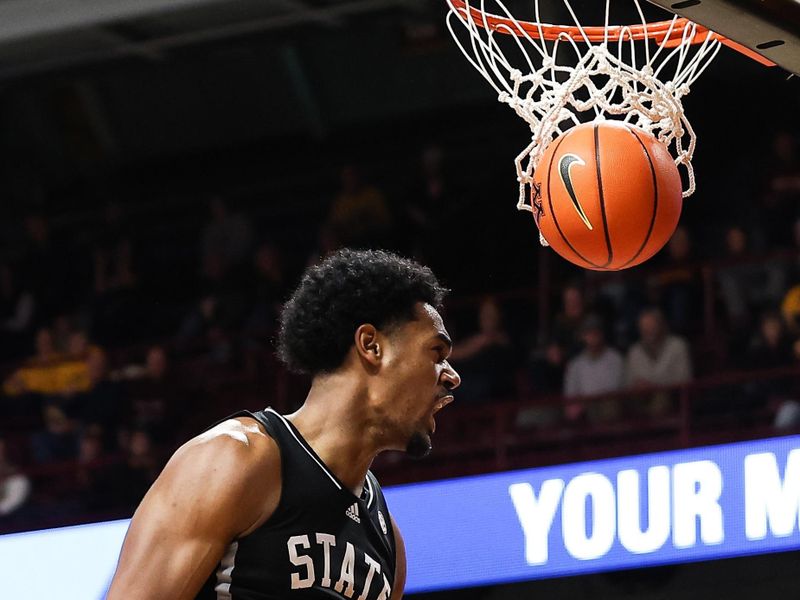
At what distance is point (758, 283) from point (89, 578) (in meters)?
4.18

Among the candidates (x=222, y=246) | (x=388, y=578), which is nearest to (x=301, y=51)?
(x=222, y=246)

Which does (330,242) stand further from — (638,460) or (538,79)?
(538,79)

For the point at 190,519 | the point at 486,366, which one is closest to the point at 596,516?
the point at 486,366

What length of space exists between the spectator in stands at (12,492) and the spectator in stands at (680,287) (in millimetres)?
4092

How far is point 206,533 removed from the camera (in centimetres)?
216

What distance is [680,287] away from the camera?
8.58m

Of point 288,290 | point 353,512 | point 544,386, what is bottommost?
point 353,512

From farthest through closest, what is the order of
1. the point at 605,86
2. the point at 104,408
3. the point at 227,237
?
the point at 227,237, the point at 104,408, the point at 605,86

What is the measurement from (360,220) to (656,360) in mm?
2981

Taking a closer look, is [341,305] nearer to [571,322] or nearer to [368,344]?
[368,344]

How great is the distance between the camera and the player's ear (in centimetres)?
244

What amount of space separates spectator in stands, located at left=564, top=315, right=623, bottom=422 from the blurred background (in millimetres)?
14

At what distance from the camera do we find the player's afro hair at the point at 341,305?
245 cm

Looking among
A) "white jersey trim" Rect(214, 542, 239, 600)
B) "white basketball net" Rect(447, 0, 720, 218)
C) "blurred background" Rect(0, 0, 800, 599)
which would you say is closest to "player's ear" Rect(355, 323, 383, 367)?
"white jersey trim" Rect(214, 542, 239, 600)
